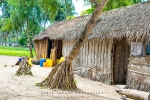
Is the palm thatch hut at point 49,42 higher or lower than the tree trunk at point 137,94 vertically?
higher

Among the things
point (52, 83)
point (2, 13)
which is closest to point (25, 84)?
point (52, 83)

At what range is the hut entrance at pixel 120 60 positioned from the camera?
11164 mm

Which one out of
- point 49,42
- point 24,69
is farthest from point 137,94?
point 49,42

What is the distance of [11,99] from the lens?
21.6 ft

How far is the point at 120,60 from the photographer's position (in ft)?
37.2

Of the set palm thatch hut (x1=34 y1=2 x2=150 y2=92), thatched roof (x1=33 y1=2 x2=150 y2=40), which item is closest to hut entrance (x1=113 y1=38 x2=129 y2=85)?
palm thatch hut (x1=34 y1=2 x2=150 y2=92)

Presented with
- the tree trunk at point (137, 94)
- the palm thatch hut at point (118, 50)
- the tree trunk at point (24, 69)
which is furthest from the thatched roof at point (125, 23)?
the tree trunk at point (137, 94)

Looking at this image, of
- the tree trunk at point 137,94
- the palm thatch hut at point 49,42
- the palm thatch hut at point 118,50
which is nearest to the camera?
the tree trunk at point 137,94

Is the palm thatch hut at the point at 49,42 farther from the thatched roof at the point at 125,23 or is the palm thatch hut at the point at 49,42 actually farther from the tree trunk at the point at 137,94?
the tree trunk at the point at 137,94

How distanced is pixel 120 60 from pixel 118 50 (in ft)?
1.54

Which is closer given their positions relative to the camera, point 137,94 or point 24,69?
point 137,94

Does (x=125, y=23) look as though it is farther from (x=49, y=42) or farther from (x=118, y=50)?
(x=49, y=42)

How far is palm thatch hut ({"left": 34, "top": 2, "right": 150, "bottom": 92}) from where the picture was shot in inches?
353

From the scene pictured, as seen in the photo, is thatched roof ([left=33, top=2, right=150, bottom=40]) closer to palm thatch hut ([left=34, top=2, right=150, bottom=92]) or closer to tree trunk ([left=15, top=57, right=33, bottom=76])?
palm thatch hut ([left=34, top=2, right=150, bottom=92])
